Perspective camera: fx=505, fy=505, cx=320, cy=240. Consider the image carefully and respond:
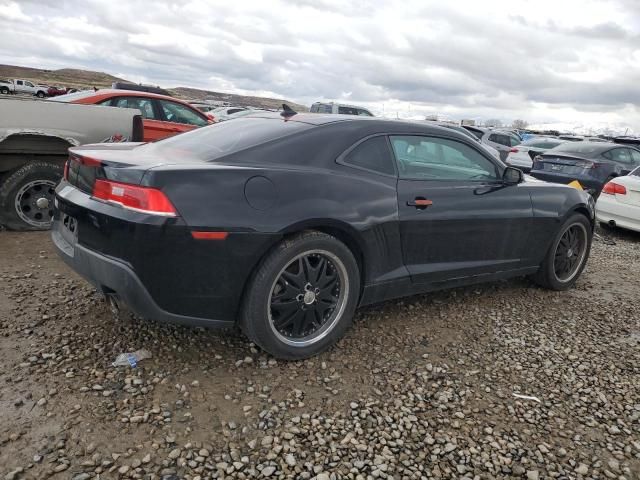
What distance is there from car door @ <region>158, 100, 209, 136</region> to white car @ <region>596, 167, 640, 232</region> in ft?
20.9

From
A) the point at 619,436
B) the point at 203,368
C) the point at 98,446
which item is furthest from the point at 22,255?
the point at 619,436

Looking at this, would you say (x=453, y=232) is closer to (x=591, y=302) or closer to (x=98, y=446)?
(x=591, y=302)

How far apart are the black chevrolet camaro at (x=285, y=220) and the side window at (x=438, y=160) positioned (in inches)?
0.4

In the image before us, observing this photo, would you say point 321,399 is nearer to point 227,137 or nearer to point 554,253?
point 227,137

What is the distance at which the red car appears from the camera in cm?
731

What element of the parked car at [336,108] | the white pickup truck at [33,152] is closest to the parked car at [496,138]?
the parked car at [336,108]

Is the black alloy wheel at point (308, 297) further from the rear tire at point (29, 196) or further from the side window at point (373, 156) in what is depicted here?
the rear tire at point (29, 196)

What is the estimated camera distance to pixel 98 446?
2.25 m

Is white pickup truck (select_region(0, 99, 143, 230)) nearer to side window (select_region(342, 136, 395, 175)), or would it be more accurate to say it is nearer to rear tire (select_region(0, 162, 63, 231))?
rear tire (select_region(0, 162, 63, 231))

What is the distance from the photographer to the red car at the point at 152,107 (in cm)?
731

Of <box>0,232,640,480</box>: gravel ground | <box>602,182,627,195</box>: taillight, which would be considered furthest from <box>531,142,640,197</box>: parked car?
<box>0,232,640,480</box>: gravel ground

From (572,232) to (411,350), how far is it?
244cm

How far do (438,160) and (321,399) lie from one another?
2016 millimetres

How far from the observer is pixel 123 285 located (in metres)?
2.63
